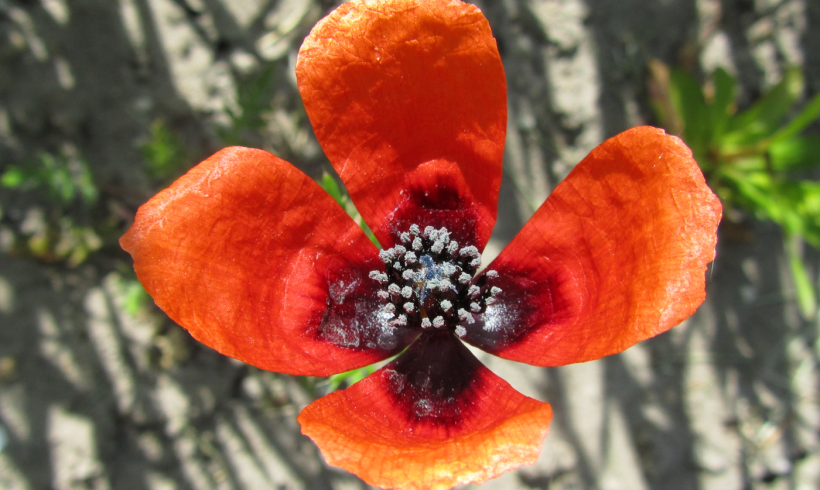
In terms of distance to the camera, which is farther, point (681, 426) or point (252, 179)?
point (681, 426)

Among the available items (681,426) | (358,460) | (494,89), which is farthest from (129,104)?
(681,426)

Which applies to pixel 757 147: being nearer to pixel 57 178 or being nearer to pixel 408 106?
pixel 408 106

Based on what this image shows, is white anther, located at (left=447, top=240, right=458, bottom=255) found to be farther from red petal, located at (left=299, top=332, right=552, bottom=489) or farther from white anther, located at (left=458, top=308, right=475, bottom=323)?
red petal, located at (left=299, top=332, right=552, bottom=489)

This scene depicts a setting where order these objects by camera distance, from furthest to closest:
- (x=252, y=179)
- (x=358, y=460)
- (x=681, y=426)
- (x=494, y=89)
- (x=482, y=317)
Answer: (x=681, y=426)
(x=482, y=317)
(x=494, y=89)
(x=252, y=179)
(x=358, y=460)

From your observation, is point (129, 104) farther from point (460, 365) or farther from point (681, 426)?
point (681, 426)

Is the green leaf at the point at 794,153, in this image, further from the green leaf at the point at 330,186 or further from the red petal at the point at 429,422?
the green leaf at the point at 330,186

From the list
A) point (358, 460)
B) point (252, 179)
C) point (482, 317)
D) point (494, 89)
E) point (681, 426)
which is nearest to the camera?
point (358, 460)

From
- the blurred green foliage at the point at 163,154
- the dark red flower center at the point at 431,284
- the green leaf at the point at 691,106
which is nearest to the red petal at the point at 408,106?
the dark red flower center at the point at 431,284

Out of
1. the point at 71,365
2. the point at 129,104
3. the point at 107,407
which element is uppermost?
the point at 129,104

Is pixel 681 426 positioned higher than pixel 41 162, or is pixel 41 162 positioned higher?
pixel 41 162
